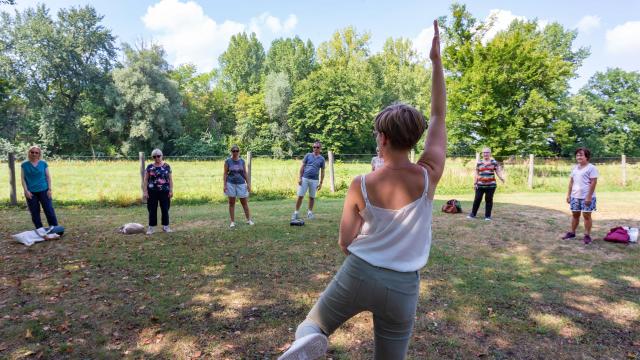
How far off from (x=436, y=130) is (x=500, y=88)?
26.5m

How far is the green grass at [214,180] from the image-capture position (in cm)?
1361

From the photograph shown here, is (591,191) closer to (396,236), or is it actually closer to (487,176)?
(487,176)

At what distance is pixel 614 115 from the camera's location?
4200cm

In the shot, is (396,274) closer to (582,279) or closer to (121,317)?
(121,317)

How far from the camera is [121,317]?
13.6 ft

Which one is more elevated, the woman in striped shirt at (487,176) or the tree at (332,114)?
the tree at (332,114)

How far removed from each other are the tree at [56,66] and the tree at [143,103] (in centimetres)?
427

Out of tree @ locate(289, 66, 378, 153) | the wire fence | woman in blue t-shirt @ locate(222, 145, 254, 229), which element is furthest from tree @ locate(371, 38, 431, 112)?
woman in blue t-shirt @ locate(222, 145, 254, 229)

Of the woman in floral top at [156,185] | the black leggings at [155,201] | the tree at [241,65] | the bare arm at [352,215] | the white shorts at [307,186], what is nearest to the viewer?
the bare arm at [352,215]

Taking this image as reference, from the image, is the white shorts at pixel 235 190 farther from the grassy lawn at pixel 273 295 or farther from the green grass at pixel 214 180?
the green grass at pixel 214 180

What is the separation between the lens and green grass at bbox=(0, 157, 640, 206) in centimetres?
1361

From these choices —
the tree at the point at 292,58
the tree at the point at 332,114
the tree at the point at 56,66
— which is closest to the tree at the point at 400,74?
the tree at the point at 332,114

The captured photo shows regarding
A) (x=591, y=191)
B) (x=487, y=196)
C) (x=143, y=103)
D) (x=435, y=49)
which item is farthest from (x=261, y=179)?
(x=143, y=103)

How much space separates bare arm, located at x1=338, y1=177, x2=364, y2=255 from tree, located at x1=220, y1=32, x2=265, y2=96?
57183mm
